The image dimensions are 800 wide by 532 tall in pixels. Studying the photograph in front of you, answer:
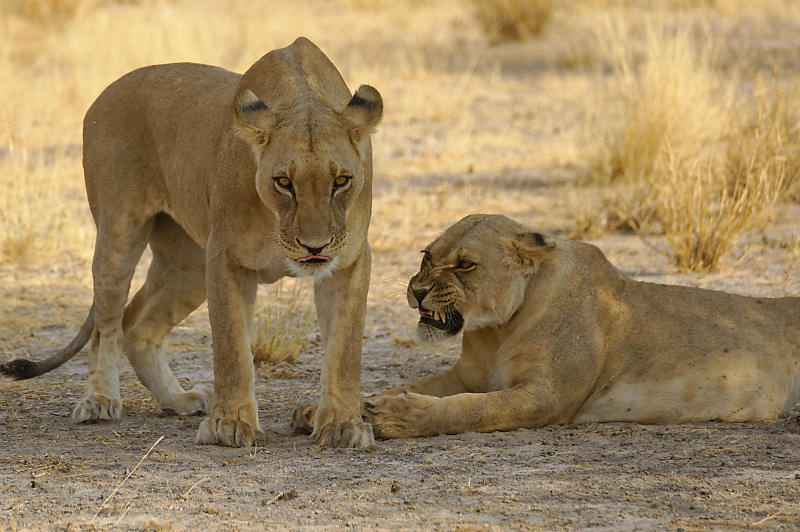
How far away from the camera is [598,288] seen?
523 cm

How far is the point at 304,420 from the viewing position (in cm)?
495

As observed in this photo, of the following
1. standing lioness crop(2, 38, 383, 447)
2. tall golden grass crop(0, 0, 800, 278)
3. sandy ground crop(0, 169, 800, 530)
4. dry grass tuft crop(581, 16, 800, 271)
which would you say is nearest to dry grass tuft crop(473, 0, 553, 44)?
tall golden grass crop(0, 0, 800, 278)

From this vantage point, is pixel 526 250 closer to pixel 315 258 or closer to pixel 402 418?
pixel 402 418

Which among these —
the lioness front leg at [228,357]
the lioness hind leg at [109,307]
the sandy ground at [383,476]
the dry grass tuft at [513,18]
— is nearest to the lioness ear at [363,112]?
the lioness front leg at [228,357]

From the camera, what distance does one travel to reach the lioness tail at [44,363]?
18.6ft

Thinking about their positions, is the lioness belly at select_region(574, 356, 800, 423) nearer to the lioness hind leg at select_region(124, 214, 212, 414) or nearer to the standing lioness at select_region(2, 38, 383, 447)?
the standing lioness at select_region(2, 38, 383, 447)

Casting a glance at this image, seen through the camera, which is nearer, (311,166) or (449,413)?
(311,166)

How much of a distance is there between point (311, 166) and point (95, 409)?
1812 millimetres

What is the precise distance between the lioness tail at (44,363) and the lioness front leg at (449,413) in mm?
1663

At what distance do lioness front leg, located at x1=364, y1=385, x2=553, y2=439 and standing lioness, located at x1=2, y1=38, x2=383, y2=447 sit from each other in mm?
145

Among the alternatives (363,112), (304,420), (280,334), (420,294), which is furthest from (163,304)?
(363,112)

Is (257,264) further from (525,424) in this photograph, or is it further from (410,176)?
(410,176)

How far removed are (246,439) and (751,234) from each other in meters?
5.62

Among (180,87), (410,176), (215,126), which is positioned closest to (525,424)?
(215,126)
